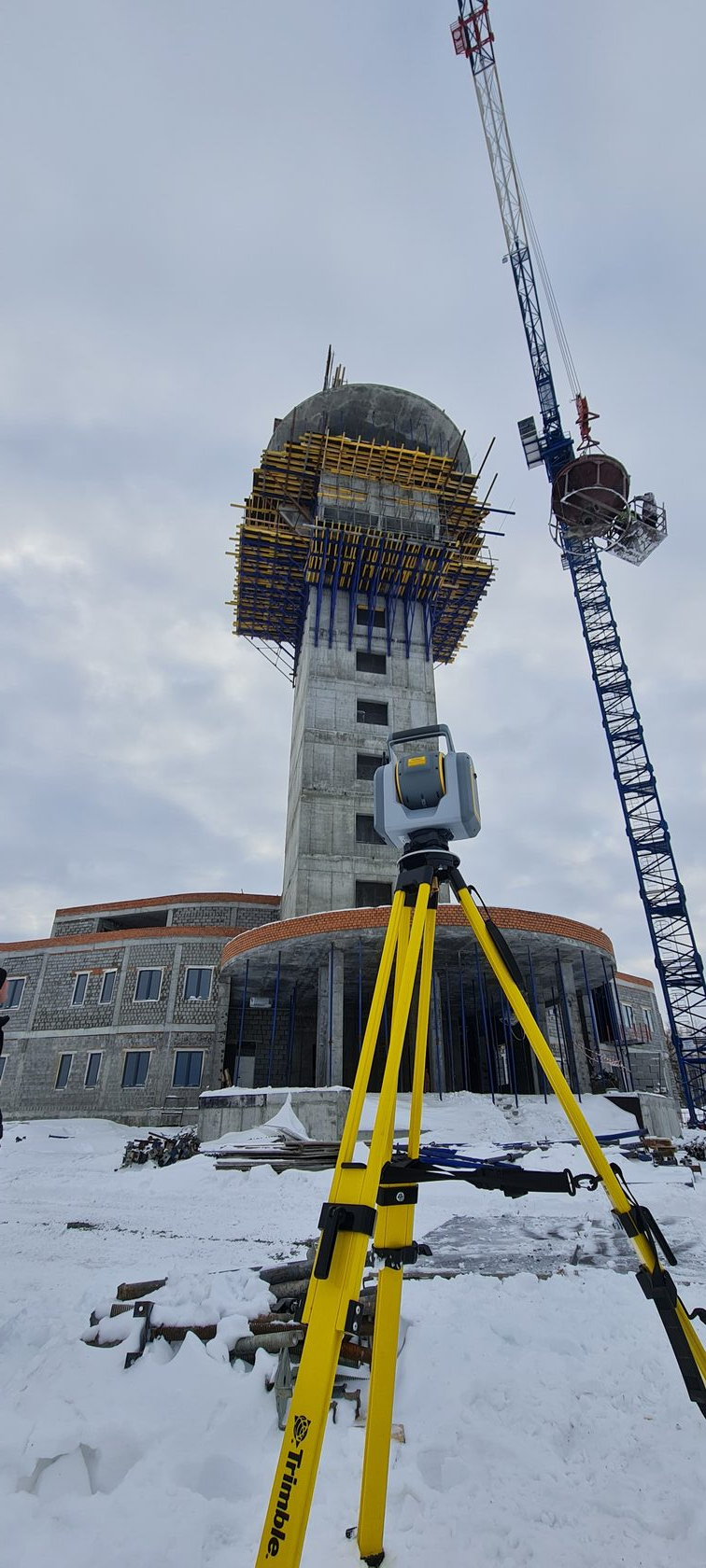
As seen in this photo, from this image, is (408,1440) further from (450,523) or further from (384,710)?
(450,523)

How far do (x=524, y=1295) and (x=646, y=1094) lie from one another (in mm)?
19086

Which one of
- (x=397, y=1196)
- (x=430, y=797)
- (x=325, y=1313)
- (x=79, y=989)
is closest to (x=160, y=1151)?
(x=397, y=1196)

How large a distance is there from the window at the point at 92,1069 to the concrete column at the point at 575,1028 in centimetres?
2076

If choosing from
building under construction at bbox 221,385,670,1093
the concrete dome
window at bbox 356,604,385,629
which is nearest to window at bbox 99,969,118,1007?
building under construction at bbox 221,385,670,1093

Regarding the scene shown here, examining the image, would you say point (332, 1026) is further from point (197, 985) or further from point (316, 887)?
point (197, 985)

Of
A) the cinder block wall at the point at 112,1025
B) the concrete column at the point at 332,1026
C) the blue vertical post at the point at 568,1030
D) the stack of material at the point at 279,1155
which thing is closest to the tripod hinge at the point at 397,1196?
the stack of material at the point at 279,1155

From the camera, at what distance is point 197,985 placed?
33.6 metres

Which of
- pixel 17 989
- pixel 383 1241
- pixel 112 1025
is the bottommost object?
pixel 383 1241

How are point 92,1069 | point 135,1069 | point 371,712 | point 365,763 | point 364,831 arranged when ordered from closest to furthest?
point 135,1069 → point 364,831 → point 92,1069 → point 365,763 → point 371,712

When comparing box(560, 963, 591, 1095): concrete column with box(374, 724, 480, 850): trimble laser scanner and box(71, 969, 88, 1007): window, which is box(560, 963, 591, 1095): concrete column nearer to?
box(71, 969, 88, 1007): window

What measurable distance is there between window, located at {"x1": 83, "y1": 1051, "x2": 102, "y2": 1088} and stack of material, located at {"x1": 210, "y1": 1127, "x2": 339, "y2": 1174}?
19321 millimetres

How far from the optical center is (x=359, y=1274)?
7.61 feet

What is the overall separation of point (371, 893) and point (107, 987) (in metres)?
13.7

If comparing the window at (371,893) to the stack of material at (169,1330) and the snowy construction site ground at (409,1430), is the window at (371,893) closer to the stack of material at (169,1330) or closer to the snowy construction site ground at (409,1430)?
the snowy construction site ground at (409,1430)
